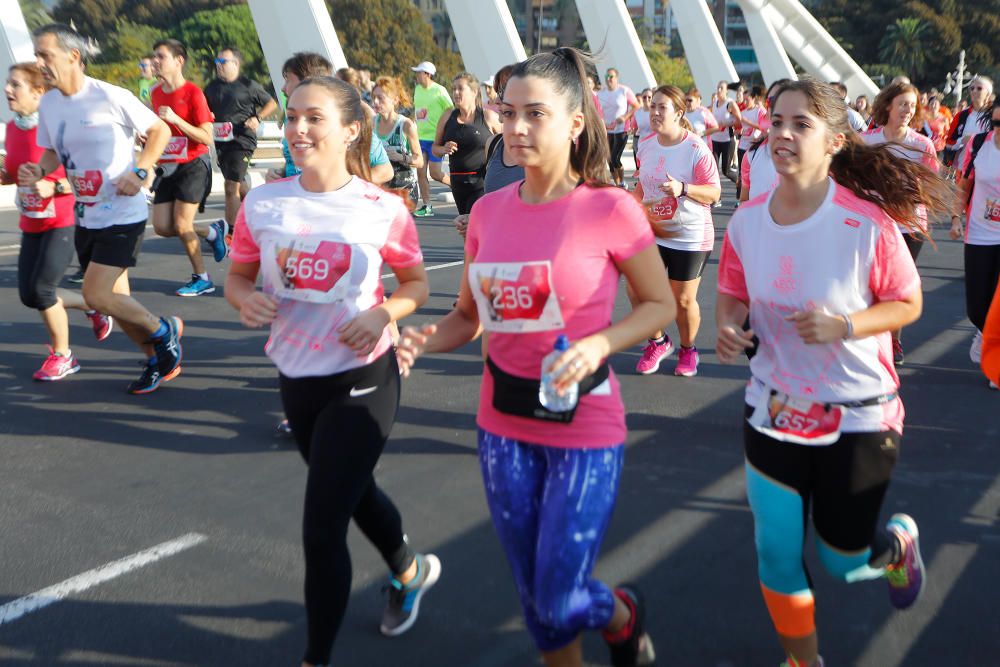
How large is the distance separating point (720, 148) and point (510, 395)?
783 inches

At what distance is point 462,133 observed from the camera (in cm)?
880

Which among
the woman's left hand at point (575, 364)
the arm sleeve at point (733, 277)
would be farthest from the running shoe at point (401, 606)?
the arm sleeve at point (733, 277)

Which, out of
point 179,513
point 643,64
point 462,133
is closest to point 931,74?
point 643,64

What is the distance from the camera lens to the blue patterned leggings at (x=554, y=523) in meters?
2.53

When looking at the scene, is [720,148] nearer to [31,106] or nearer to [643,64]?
[643,64]

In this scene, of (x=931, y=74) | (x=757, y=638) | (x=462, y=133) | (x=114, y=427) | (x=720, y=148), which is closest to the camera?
(x=757, y=638)

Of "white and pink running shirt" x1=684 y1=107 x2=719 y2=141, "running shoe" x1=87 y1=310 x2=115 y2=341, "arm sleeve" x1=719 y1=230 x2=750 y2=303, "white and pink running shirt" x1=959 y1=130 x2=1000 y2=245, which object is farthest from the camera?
"white and pink running shirt" x1=684 y1=107 x2=719 y2=141

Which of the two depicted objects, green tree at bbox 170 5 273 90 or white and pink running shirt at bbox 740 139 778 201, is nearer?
white and pink running shirt at bbox 740 139 778 201

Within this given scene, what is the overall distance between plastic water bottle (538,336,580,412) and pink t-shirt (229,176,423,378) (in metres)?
0.75

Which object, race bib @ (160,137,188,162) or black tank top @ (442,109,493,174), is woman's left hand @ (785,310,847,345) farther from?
race bib @ (160,137,188,162)

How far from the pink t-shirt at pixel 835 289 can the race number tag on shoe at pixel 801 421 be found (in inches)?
1.1

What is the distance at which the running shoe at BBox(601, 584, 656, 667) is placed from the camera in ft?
9.07

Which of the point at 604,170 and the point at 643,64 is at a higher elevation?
the point at 604,170

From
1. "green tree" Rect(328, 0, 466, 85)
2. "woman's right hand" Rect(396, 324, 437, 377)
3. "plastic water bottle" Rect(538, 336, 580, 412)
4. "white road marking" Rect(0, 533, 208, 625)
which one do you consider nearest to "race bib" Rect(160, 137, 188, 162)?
"white road marking" Rect(0, 533, 208, 625)
